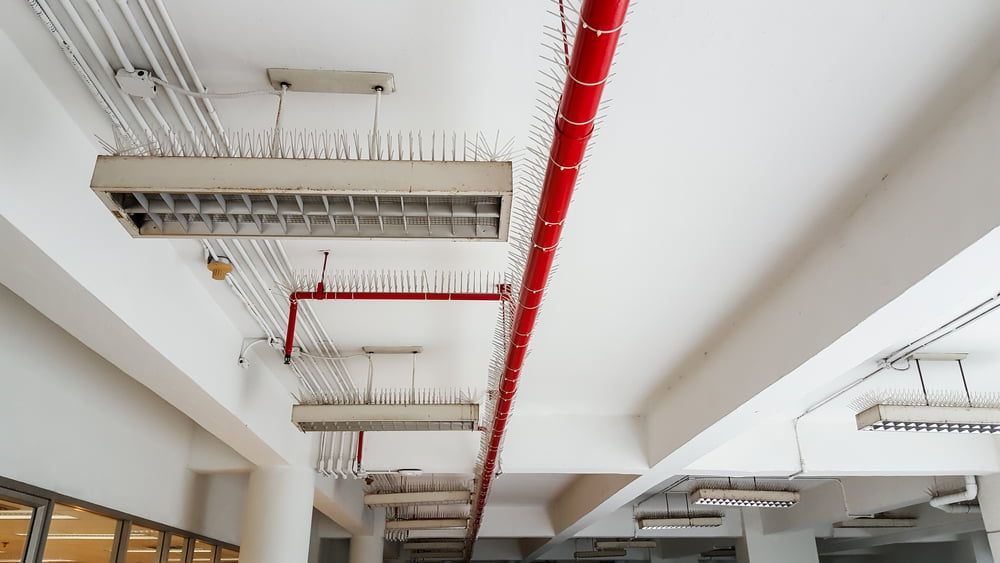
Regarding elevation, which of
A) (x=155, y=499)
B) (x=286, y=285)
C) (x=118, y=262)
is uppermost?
(x=286, y=285)

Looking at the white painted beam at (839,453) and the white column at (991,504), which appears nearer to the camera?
the white painted beam at (839,453)

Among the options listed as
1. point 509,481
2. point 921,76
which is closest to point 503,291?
point 921,76

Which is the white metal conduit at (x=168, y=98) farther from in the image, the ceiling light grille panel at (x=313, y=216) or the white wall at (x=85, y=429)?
the white wall at (x=85, y=429)

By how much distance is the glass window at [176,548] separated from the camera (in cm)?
563

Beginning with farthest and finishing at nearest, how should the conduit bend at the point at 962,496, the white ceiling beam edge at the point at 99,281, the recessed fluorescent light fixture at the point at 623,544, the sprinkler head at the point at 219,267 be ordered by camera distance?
the recessed fluorescent light fixture at the point at 623,544 < the conduit bend at the point at 962,496 < the sprinkler head at the point at 219,267 < the white ceiling beam edge at the point at 99,281

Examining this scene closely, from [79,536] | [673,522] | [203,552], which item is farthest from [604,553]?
[79,536]

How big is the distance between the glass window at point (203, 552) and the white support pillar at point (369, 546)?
3.30 metres

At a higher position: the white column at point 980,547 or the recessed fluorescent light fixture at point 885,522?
the recessed fluorescent light fixture at point 885,522

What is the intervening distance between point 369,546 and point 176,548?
4.09 meters

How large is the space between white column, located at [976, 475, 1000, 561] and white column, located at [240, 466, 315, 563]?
5.67 meters

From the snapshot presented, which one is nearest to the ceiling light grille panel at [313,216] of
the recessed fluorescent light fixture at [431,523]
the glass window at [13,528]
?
the glass window at [13,528]

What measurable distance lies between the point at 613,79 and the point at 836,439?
4.73 metres

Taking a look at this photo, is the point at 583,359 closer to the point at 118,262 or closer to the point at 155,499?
the point at 118,262

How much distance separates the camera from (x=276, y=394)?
15.8 ft
